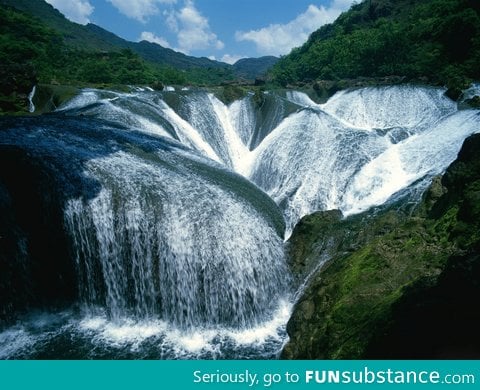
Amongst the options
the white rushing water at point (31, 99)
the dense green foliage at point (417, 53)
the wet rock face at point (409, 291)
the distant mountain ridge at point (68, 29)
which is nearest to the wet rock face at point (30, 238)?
the wet rock face at point (409, 291)

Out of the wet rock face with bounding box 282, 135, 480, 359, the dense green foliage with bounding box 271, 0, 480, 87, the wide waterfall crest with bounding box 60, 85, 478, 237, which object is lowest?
the wet rock face with bounding box 282, 135, 480, 359

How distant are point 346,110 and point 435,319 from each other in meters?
22.3

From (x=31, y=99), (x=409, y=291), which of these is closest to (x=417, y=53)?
(x=31, y=99)

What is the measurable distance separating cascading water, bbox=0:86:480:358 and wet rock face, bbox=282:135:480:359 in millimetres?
2066

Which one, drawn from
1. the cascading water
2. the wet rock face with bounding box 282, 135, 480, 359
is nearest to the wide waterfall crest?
the cascading water

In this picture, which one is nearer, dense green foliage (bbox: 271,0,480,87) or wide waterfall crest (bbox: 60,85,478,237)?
wide waterfall crest (bbox: 60,85,478,237)

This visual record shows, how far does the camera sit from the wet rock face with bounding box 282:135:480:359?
379cm

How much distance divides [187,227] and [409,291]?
225 inches

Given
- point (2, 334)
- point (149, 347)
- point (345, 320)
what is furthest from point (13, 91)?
point (345, 320)

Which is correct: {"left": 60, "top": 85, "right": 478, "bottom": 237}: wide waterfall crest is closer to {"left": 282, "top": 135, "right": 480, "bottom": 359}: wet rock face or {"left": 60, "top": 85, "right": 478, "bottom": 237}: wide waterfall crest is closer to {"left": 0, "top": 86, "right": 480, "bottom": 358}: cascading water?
{"left": 0, "top": 86, "right": 480, "bottom": 358}: cascading water

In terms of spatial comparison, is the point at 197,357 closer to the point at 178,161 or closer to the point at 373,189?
the point at 178,161

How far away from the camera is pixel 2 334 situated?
27.6 feet

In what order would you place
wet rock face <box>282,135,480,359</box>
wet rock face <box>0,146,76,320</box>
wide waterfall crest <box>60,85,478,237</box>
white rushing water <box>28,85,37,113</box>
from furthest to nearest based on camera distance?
1. white rushing water <box>28,85,37,113</box>
2. wide waterfall crest <box>60,85,478,237</box>
3. wet rock face <box>0,146,76,320</box>
4. wet rock face <box>282,135,480,359</box>

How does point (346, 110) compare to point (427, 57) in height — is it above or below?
below
